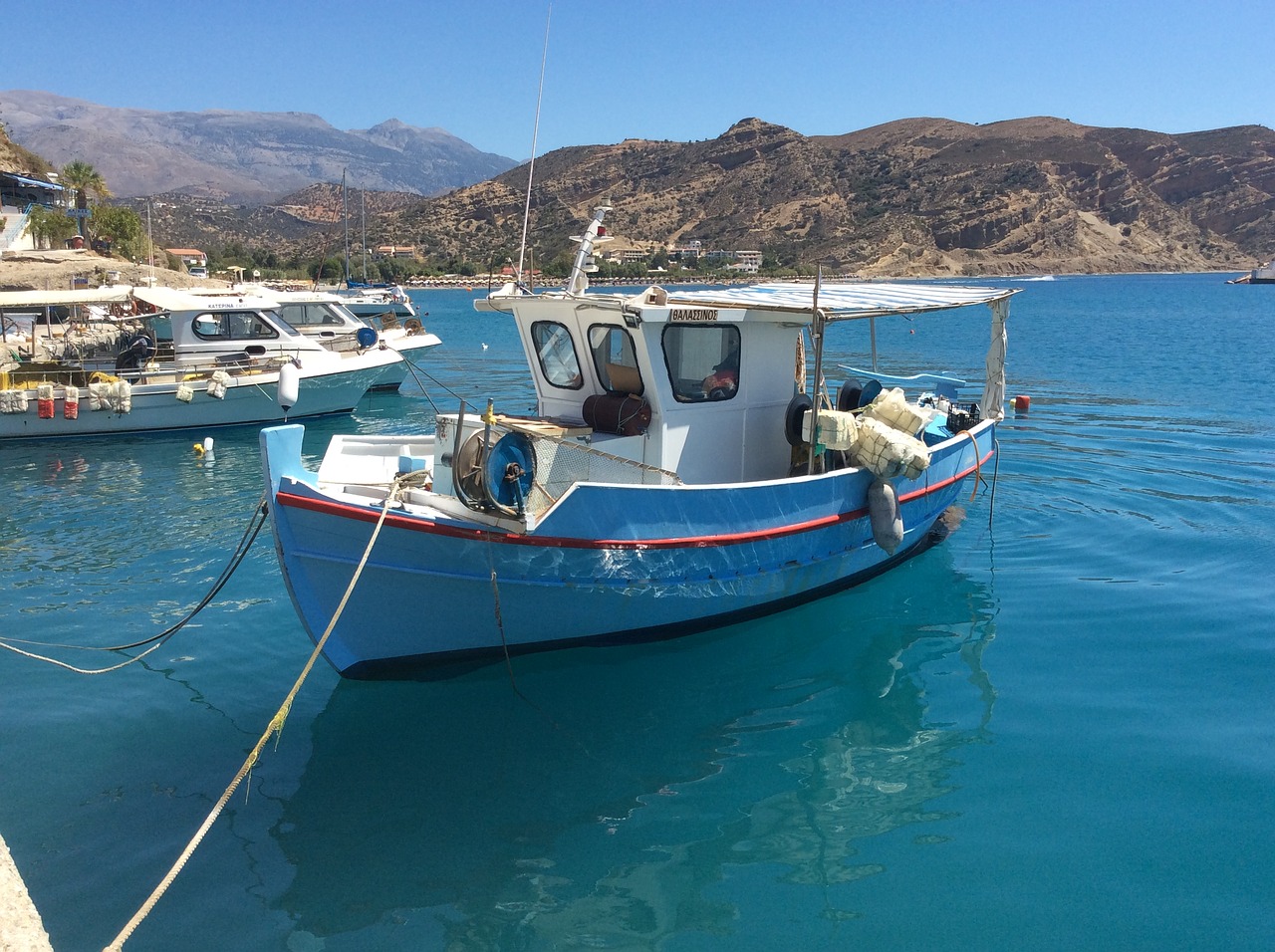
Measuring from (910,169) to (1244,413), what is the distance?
153614 mm

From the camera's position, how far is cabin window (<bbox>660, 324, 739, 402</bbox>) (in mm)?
8594

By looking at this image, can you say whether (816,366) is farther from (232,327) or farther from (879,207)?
(879,207)

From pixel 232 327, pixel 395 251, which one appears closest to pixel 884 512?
pixel 232 327

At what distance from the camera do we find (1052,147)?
18300 centimetres

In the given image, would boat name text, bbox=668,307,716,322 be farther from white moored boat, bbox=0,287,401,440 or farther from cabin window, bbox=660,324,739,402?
white moored boat, bbox=0,287,401,440

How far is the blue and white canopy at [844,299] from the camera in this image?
899cm

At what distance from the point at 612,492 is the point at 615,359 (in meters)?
1.51

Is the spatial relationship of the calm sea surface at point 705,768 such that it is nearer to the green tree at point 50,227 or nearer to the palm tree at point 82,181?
the green tree at point 50,227

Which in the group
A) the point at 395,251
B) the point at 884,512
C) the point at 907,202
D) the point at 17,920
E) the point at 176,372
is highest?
the point at 907,202

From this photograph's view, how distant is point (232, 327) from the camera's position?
73.0 ft

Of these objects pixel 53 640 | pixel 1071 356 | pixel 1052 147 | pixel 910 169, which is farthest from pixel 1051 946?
pixel 1052 147

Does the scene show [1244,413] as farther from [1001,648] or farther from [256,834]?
[256,834]

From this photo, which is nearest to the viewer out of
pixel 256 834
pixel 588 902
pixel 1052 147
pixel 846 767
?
pixel 588 902

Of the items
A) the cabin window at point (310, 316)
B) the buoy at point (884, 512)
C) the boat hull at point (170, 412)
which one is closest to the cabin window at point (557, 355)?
the buoy at point (884, 512)
